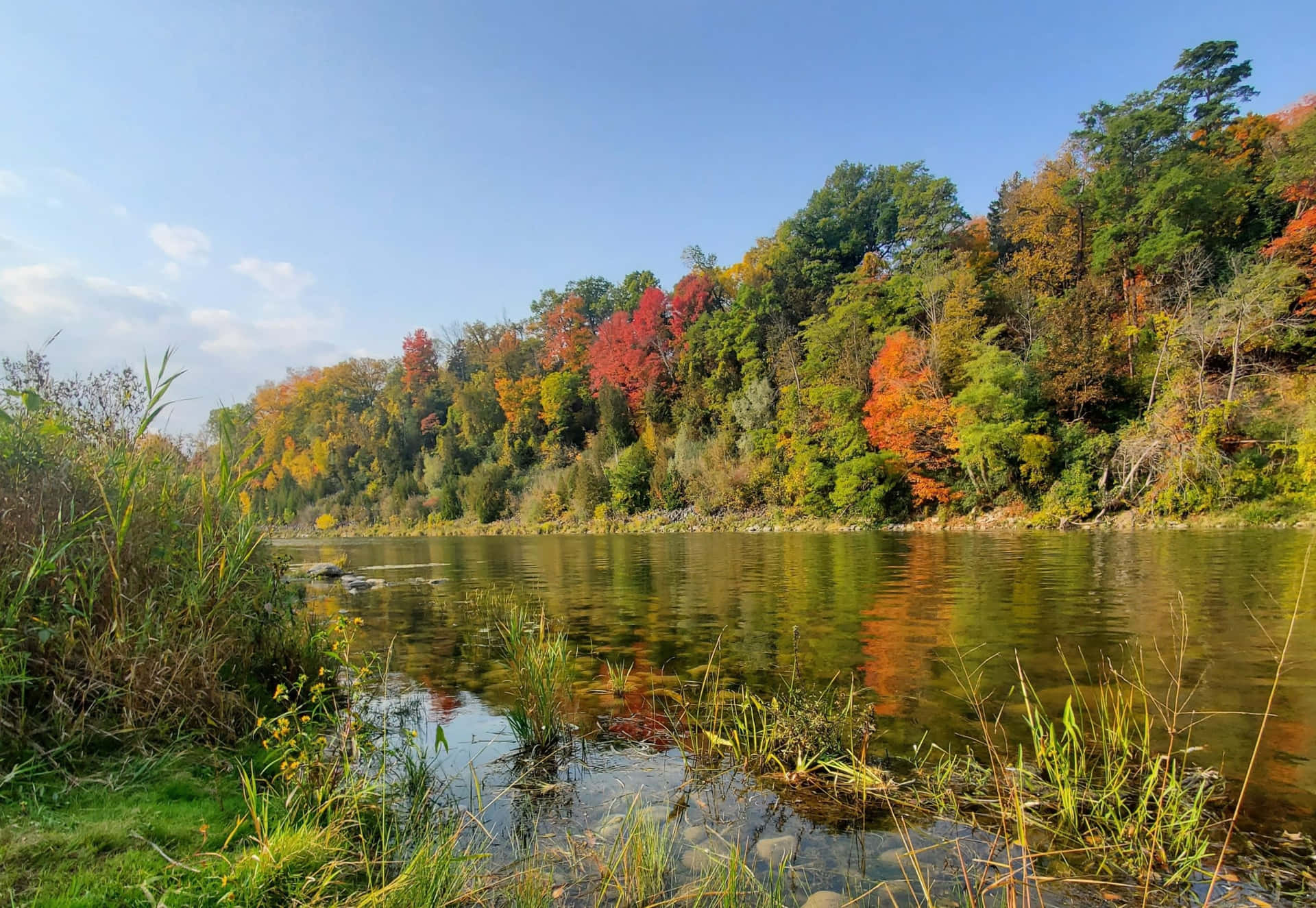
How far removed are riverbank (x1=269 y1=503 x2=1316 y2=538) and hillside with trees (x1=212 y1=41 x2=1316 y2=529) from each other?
42cm

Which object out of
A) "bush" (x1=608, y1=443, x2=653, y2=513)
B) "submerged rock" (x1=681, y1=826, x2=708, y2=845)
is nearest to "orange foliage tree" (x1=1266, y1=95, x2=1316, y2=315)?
"submerged rock" (x1=681, y1=826, x2=708, y2=845)

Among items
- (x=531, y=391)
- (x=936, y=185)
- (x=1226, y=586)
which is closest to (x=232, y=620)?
(x=1226, y=586)

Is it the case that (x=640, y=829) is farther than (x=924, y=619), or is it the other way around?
(x=924, y=619)

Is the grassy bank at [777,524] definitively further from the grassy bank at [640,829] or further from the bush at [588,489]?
the grassy bank at [640,829]

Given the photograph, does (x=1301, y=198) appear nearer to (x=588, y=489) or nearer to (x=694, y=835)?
(x=694, y=835)

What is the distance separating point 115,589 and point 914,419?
32.3m

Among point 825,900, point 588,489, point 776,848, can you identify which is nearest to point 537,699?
point 776,848

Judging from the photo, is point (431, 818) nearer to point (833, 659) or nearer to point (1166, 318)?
point (833, 659)

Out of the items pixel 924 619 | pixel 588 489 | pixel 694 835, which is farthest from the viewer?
pixel 588 489

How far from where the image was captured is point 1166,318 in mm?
26531

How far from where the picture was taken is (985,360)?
29.0 meters

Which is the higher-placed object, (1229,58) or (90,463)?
(1229,58)

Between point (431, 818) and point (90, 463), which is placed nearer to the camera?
point (431, 818)

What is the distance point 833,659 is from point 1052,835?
3.81 m
